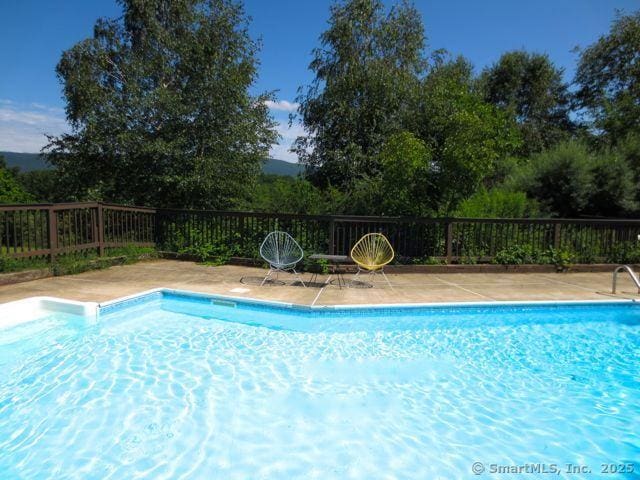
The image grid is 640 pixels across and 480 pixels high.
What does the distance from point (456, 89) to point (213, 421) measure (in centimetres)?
724

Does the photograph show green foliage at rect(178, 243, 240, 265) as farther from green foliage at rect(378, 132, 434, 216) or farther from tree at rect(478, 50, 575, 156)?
tree at rect(478, 50, 575, 156)

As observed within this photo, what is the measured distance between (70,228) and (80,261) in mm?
598

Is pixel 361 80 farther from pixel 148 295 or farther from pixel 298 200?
pixel 148 295

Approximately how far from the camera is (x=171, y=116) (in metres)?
9.77

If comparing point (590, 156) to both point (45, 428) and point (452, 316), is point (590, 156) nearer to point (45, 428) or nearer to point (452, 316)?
point (452, 316)

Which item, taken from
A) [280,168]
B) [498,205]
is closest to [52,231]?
[280,168]

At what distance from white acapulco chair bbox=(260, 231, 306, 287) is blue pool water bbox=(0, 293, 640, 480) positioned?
1.38 metres

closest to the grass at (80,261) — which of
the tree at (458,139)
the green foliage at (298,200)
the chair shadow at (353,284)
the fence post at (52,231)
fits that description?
the fence post at (52,231)

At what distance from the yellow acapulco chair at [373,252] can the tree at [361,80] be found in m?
4.42

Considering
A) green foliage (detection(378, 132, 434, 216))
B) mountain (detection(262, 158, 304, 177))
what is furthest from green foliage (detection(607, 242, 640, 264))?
mountain (detection(262, 158, 304, 177))

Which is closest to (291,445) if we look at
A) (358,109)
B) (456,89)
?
(456,89)

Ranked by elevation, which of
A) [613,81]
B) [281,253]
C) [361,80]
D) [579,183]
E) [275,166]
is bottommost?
[281,253]

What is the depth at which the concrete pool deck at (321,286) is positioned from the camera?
5242mm

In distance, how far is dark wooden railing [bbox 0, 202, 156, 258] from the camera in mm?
5938
